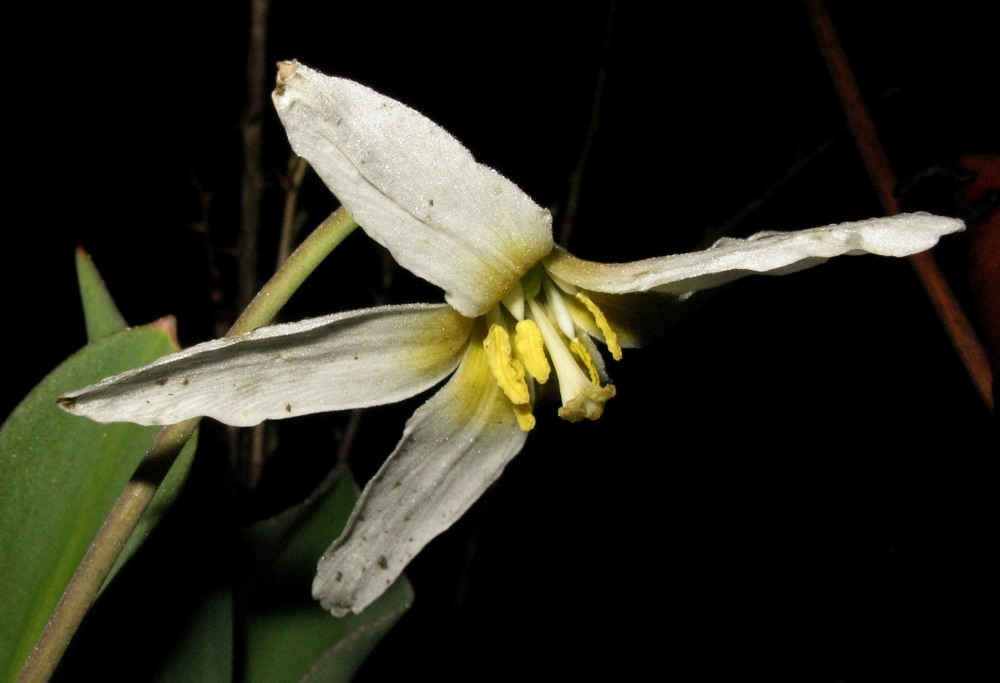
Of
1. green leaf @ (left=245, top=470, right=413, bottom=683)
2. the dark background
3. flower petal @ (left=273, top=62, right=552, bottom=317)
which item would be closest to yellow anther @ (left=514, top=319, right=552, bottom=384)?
flower petal @ (left=273, top=62, right=552, bottom=317)

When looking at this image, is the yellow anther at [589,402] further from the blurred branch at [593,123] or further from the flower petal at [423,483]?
the blurred branch at [593,123]

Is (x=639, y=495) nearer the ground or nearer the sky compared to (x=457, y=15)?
nearer the ground

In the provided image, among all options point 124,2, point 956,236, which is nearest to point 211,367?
point 956,236

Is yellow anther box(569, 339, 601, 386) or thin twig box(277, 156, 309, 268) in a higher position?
thin twig box(277, 156, 309, 268)

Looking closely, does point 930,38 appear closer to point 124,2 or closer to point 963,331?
point 963,331

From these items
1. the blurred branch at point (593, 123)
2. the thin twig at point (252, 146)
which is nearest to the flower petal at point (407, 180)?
the thin twig at point (252, 146)

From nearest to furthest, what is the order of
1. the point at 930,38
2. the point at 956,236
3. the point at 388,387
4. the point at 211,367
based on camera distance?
the point at 211,367
the point at 388,387
the point at 956,236
the point at 930,38

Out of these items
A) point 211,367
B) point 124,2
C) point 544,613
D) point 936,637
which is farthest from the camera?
point 544,613

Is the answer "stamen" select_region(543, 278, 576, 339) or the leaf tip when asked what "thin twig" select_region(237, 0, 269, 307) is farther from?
"stamen" select_region(543, 278, 576, 339)
